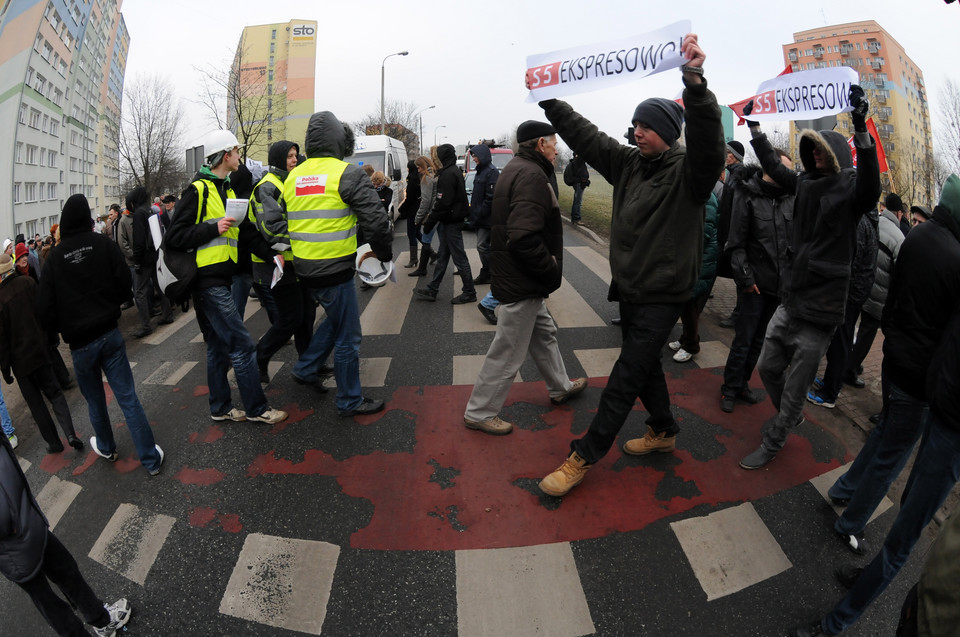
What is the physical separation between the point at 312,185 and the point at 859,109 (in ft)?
10.8

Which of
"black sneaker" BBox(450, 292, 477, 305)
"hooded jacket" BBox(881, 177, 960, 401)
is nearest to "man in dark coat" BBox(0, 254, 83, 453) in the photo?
"black sneaker" BBox(450, 292, 477, 305)

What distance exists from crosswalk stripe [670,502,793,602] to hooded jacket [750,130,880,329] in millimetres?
1317

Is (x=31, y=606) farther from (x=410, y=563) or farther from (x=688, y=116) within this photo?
(x=688, y=116)

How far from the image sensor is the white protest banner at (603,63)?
241 centimetres

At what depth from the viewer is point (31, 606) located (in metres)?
2.49

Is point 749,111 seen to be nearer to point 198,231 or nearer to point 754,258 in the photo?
point 754,258

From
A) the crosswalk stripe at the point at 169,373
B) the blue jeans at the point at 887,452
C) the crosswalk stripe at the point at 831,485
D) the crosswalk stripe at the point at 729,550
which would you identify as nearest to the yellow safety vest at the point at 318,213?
the crosswalk stripe at the point at 169,373

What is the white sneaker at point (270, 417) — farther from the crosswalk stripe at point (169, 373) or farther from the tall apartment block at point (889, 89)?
the tall apartment block at point (889, 89)

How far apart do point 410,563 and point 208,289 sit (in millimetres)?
2449

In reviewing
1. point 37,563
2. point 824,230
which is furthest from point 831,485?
point 37,563

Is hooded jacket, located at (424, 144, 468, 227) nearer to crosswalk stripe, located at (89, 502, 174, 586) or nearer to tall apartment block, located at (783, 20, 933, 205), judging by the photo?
crosswalk stripe, located at (89, 502, 174, 586)

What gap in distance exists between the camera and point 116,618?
2.29m

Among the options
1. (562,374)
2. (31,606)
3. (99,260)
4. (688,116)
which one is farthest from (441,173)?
(31,606)

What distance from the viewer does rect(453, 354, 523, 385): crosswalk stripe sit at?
4.68 metres
